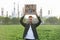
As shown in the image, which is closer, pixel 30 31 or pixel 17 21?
pixel 30 31

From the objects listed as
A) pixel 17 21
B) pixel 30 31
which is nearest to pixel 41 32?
pixel 30 31

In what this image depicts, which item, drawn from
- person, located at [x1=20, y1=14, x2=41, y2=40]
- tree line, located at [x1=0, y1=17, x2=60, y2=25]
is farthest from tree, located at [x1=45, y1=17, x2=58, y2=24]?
person, located at [x1=20, y1=14, x2=41, y2=40]

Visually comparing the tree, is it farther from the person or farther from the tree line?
the person

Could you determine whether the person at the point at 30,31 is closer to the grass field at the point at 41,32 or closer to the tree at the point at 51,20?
the grass field at the point at 41,32

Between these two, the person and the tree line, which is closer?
the person

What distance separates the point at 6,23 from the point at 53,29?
73 cm

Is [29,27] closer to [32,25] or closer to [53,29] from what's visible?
[32,25]

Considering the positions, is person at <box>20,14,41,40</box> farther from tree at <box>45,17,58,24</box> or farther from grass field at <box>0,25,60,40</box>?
tree at <box>45,17,58,24</box>

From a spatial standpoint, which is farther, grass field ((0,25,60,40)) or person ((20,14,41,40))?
grass field ((0,25,60,40))

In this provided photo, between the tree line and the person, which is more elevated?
the tree line

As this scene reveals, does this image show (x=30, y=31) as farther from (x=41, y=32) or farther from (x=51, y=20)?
(x=51, y=20)

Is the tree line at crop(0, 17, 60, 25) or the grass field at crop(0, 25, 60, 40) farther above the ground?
the tree line at crop(0, 17, 60, 25)

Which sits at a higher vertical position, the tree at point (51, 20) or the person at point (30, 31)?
the tree at point (51, 20)

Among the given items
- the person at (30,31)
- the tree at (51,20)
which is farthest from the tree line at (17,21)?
the person at (30,31)
